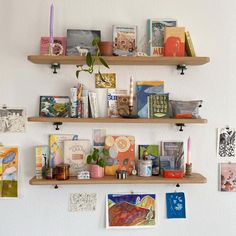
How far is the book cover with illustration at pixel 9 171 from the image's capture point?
156 centimetres

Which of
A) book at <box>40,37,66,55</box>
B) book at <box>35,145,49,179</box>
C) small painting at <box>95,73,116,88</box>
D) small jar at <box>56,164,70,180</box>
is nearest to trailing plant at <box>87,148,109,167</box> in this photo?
small jar at <box>56,164,70,180</box>

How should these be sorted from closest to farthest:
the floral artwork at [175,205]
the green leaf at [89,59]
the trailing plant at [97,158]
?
the green leaf at [89,59]
the trailing plant at [97,158]
the floral artwork at [175,205]

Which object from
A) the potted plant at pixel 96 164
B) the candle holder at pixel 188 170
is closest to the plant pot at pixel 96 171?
the potted plant at pixel 96 164

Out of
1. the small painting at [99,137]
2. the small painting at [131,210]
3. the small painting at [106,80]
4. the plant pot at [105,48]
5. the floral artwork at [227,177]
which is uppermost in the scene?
the plant pot at [105,48]

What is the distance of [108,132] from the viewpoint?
1.58m

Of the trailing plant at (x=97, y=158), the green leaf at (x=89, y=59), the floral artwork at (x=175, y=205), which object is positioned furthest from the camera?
the floral artwork at (x=175, y=205)

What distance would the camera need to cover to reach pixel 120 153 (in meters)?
1.56

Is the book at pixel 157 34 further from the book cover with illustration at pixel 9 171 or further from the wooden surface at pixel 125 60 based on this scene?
the book cover with illustration at pixel 9 171

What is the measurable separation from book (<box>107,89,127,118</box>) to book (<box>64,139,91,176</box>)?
22cm

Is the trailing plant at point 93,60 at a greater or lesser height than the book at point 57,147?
greater

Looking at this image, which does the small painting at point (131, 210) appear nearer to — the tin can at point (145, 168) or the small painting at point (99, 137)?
the tin can at point (145, 168)

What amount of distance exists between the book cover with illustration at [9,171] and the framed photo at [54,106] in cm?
27

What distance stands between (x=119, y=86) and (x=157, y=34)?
0.34m

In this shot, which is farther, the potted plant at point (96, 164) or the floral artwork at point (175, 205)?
the floral artwork at point (175, 205)
